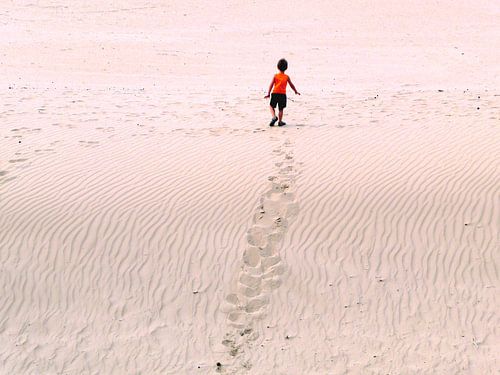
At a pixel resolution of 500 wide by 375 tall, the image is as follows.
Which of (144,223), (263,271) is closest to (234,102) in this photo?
(144,223)

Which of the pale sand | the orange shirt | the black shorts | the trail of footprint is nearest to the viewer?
the pale sand

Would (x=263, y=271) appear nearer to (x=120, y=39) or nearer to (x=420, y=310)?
(x=420, y=310)

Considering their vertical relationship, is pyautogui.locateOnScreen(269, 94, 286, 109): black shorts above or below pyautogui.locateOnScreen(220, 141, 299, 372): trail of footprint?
above

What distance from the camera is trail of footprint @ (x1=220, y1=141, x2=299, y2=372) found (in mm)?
7062

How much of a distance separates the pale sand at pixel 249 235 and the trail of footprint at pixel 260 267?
25mm

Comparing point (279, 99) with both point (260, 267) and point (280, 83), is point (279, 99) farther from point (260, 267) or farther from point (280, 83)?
point (260, 267)

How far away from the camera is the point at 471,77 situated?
754 inches

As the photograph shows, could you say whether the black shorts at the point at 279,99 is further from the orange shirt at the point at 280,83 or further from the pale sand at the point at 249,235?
the pale sand at the point at 249,235

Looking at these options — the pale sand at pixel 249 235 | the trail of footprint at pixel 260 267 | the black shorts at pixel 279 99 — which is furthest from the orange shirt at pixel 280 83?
the trail of footprint at pixel 260 267

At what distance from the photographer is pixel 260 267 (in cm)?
786

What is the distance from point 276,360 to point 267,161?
13.9 feet

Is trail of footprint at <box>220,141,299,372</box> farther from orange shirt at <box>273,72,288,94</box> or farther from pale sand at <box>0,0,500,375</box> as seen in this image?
orange shirt at <box>273,72,288,94</box>

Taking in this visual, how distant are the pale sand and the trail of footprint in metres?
0.03

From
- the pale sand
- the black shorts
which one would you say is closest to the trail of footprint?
the pale sand
